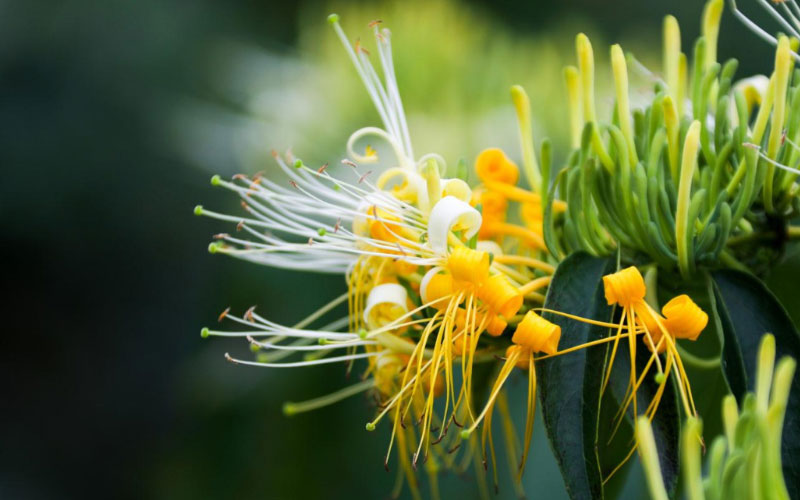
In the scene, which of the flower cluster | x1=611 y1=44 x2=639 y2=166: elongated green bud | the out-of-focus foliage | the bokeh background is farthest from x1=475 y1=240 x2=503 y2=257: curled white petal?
the bokeh background

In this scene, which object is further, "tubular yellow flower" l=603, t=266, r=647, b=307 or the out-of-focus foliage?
the out-of-focus foliage

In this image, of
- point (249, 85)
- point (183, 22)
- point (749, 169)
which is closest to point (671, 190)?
point (749, 169)

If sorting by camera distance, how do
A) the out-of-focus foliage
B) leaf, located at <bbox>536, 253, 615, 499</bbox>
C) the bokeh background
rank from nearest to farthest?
leaf, located at <bbox>536, 253, 615, 499</bbox> < the out-of-focus foliage < the bokeh background

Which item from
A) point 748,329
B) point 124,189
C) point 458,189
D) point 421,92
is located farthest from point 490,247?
point 124,189

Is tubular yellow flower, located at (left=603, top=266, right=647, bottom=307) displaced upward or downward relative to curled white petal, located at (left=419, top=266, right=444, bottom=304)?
upward

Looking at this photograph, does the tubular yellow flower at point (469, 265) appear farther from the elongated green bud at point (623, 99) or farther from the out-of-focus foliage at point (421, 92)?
the out-of-focus foliage at point (421, 92)

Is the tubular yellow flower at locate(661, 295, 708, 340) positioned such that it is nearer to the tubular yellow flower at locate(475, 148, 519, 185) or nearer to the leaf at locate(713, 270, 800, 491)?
the leaf at locate(713, 270, 800, 491)

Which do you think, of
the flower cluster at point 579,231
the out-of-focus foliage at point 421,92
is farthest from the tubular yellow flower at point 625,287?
the out-of-focus foliage at point 421,92
